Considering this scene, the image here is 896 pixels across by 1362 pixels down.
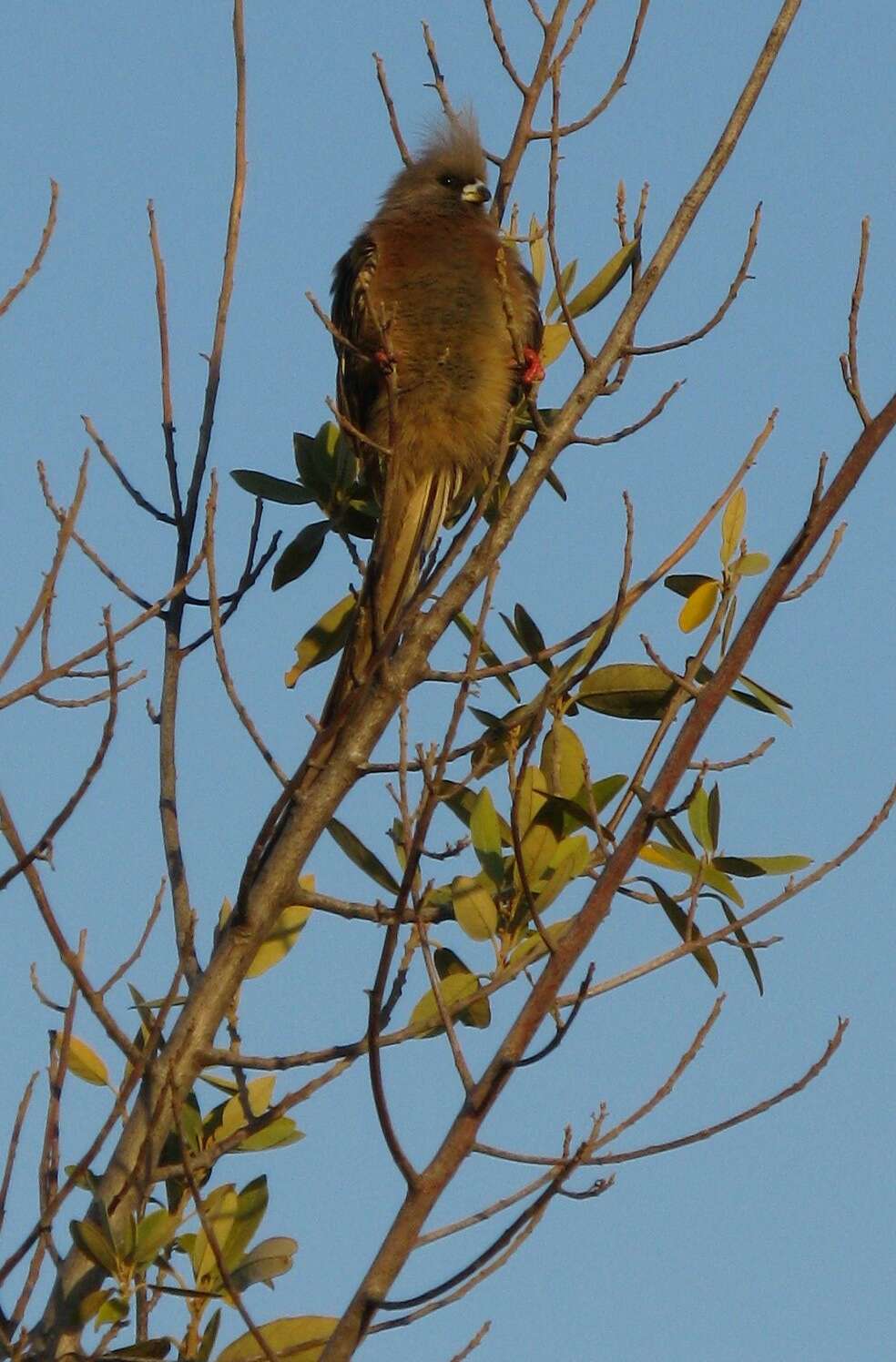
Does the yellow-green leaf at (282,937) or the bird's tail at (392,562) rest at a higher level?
the bird's tail at (392,562)

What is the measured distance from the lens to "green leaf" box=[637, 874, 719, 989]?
9.28 feet

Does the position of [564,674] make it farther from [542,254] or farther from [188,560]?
[542,254]

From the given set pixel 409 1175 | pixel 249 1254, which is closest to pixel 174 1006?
pixel 249 1254

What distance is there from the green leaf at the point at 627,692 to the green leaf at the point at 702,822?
0.24 metres

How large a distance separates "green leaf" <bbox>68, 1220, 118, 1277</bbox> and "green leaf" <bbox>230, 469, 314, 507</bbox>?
65.5 inches

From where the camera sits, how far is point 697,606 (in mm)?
3029

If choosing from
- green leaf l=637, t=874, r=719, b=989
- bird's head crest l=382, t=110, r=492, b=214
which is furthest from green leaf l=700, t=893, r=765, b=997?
bird's head crest l=382, t=110, r=492, b=214

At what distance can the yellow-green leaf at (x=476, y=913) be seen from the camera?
2.74m

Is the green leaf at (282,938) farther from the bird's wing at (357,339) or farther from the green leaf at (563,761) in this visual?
the bird's wing at (357,339)

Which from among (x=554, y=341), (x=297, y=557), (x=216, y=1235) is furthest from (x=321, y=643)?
(x=216, y=1235)

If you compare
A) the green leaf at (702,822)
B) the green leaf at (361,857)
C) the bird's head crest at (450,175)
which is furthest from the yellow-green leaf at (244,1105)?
the bird's head crest at (450,175)

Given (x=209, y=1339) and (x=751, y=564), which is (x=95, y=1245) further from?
(x=751, y=564)

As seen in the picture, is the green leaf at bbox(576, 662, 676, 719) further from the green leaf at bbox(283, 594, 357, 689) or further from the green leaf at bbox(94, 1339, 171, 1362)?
the green leaf at bbox(94, 1339, 171, 1362)

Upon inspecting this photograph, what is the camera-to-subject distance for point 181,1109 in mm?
2613
